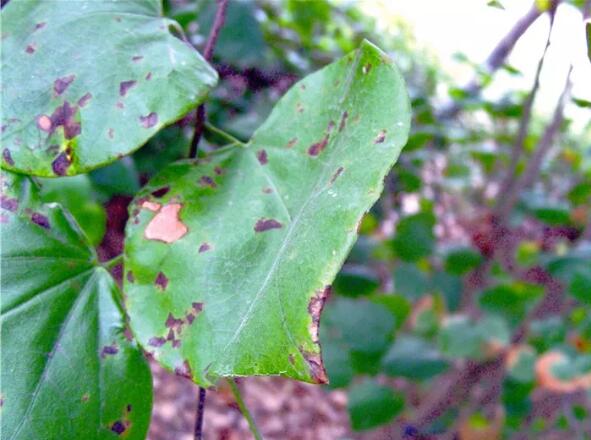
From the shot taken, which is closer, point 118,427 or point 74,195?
point 118,427

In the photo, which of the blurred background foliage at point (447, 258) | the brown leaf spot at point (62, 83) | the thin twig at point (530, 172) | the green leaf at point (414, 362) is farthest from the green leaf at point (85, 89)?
the green leaf at point (414, 362)

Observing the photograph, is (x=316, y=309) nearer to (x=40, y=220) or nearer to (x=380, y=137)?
(x=380, y=137)

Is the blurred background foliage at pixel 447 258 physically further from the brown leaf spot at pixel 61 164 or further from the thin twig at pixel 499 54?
the brown leaf spot at pixel 61 164

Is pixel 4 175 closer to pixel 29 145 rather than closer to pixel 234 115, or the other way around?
pixel 29 145

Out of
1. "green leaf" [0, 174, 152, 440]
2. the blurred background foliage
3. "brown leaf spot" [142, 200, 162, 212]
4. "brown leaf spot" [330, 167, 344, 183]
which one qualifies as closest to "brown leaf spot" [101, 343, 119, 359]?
"green leaf" [0, 174, 152, 440]

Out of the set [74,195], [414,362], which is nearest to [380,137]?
[74,195]
